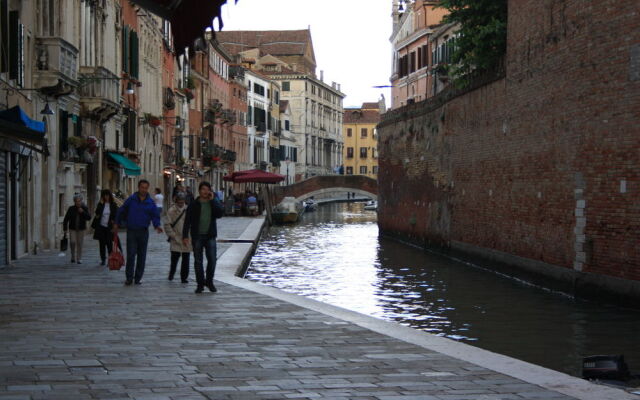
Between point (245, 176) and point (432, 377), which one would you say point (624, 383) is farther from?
point (245, 176)

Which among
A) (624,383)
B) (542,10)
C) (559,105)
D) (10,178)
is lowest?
(624,383)

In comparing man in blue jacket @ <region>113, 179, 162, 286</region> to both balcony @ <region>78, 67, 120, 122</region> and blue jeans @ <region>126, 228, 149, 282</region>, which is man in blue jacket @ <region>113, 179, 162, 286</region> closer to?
blue jeans @ <region>126, 228, 149, 282</region>

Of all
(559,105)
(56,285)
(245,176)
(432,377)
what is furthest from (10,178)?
(245,176)

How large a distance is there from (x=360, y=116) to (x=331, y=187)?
253ft

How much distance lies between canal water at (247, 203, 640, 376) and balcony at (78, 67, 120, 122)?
19.1ft

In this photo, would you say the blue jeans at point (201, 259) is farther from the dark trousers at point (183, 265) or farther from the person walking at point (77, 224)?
the person walking at point (77, 224)

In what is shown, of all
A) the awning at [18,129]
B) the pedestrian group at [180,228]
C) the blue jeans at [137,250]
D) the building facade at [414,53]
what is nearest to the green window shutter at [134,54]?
the awning at [18,129]

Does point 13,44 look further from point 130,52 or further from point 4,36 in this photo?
point 130,52

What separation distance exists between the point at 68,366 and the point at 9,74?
1153cm

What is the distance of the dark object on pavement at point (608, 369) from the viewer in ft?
29.2

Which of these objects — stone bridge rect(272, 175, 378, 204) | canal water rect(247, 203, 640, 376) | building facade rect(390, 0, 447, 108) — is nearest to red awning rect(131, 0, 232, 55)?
canal water rect(247, 203, 640, 376)

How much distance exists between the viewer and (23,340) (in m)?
9.06

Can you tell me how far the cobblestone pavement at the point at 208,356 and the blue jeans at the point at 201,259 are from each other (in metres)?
0.85

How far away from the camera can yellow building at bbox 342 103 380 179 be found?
140 metres
